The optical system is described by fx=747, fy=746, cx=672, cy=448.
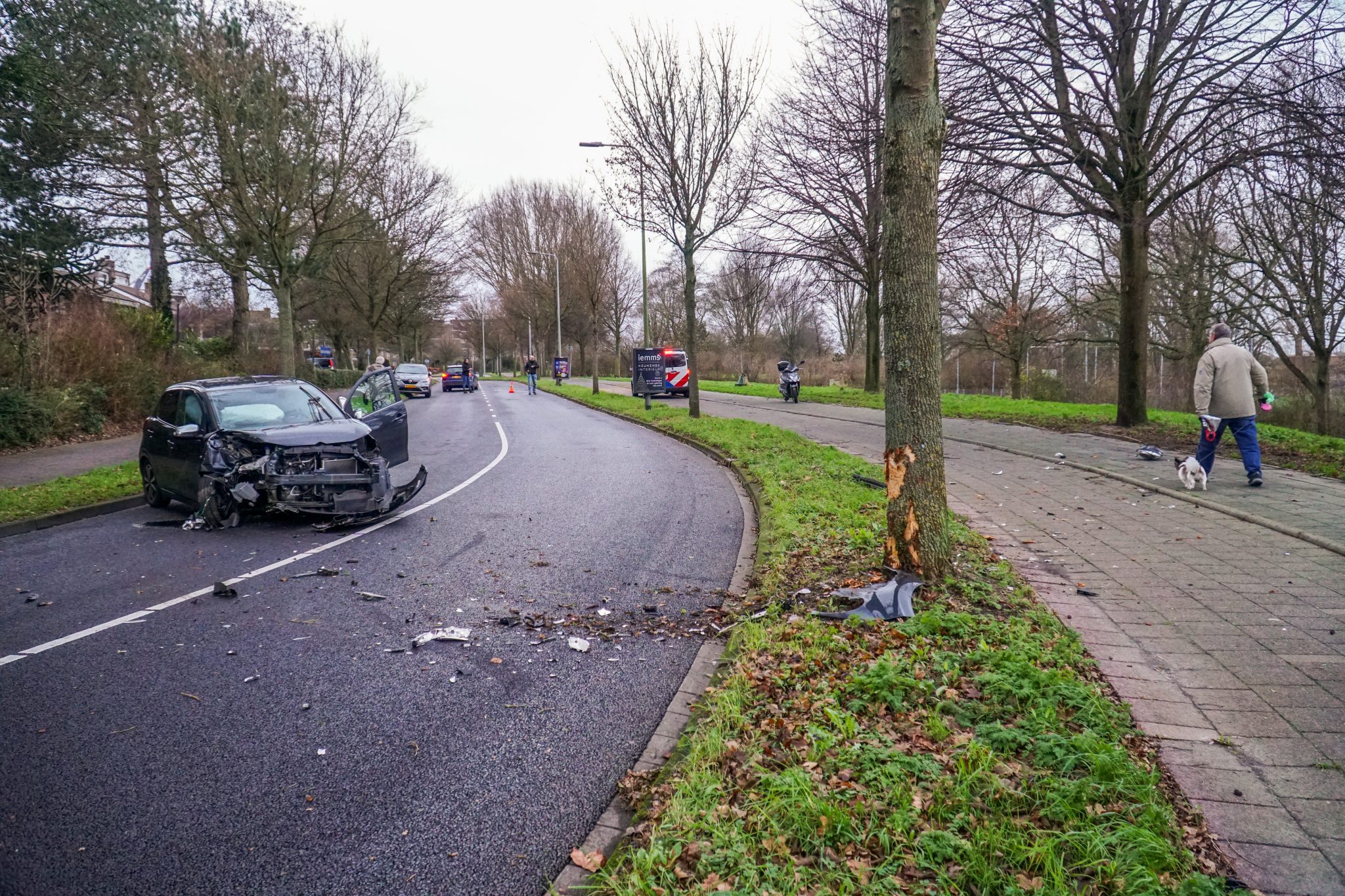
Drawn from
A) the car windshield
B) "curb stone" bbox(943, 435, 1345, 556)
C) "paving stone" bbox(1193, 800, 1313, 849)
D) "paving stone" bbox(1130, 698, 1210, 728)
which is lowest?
"paving stone" bbox(1193, 800, 1313, 849)

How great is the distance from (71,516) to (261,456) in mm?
3002

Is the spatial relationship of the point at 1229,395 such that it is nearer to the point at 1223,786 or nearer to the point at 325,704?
the point at 1223,786

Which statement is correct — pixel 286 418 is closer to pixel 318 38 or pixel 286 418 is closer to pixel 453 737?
pixel 453 737

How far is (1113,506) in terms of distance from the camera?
7.59 metres

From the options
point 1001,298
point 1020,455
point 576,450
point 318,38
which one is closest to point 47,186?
point 318,38

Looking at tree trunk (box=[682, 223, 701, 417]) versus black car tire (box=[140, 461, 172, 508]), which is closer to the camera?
black car tire (box=[140, 461, 172, 508])

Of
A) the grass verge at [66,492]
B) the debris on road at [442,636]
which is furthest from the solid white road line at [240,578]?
the grass verge at [66,492]

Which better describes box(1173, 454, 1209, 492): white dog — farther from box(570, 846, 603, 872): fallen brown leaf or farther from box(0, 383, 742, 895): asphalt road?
box(570, 846, 603, 872): fallen brown leaf

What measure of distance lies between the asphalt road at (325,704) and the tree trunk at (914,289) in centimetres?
159

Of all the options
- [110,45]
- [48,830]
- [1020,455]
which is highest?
[110,45]

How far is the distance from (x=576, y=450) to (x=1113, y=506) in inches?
366

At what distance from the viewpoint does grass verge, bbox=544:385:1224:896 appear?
2299 mm

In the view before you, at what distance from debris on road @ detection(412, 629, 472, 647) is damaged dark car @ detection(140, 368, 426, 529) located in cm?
354

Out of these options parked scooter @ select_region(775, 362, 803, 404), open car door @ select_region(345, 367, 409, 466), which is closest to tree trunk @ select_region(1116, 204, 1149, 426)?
open car door @ select_region(345, 367, 409, 466)
